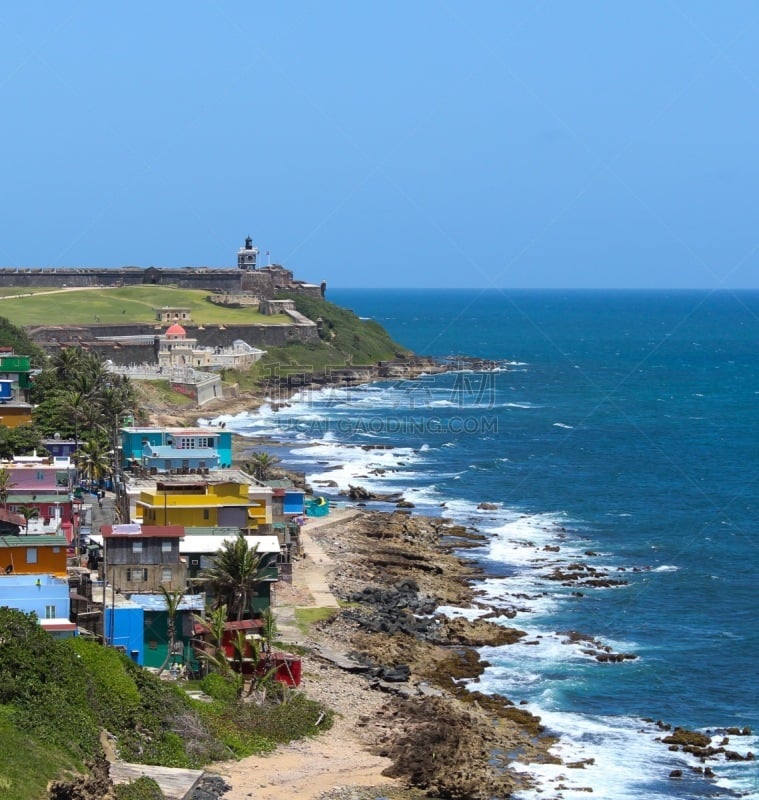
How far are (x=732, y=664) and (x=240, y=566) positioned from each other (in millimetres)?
18934

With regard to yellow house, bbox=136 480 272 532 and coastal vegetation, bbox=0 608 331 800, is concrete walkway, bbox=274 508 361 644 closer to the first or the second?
yellow house, bbox=136 480 272 532

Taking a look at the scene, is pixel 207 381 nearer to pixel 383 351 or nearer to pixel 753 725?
pixel 383 351

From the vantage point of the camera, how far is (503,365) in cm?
19162

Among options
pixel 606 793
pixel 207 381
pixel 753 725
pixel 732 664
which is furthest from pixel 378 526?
pixel 207 381

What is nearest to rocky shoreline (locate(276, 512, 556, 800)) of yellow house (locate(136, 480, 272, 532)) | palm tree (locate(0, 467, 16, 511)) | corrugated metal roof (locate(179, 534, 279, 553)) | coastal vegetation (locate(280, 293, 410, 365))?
corrugated metal roof (locate(179, 534, 279, 553))

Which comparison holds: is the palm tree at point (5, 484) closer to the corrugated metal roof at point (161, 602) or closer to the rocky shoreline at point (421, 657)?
the corrugated metal roof at point (161, 602)

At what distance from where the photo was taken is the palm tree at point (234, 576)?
46844mm

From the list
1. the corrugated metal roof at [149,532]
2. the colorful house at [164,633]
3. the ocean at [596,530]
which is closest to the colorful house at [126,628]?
the colorful house at [164,633]

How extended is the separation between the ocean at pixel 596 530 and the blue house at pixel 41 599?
13.5 m

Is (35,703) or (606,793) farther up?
(35,703)

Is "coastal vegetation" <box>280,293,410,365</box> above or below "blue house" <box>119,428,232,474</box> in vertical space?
above

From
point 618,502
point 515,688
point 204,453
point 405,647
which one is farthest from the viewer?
point 618,502

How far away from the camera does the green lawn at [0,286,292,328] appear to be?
164 meters

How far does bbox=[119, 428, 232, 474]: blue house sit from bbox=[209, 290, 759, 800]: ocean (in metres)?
13.1
